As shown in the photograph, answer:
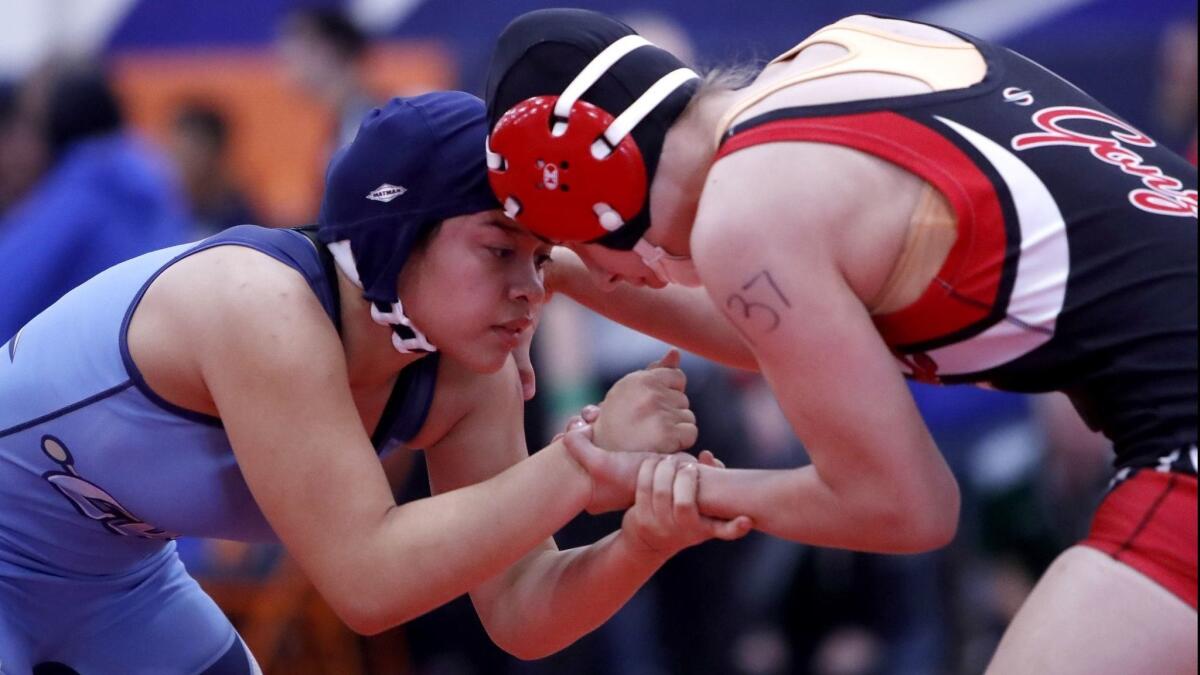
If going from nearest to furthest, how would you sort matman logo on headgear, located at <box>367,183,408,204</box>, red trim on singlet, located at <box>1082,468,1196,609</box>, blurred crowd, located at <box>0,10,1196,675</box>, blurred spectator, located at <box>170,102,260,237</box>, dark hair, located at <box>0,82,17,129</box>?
red trim on singlet, located at <box>1082,468,1196,609</box>, matman logo on headgear, located at <box>367,183,408,204</box>, blurred crowd, located at <box>0,10,1196,675</box>, dark hair, located at <box>0,82,17,129</box>, blurred spectator, located at <box>170,102,260,237</box>

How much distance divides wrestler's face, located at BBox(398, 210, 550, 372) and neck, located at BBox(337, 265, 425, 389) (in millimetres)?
107

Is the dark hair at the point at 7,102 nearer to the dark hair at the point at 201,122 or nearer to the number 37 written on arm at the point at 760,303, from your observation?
the dark hair at the point at 201,122

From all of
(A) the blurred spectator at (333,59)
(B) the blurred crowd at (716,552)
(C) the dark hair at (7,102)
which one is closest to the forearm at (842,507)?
(B) the blurred crowd at (716,552)

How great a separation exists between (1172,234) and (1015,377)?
0.37m

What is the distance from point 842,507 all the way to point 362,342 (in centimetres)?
111

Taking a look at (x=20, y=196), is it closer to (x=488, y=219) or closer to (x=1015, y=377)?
(x=488, y=219)

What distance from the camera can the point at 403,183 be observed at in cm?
337

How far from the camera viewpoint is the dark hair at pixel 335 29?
7.46 m

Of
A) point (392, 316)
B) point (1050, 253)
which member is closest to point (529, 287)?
point (392, 316)

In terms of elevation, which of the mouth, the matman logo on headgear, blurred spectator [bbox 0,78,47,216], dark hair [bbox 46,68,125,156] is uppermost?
the matman logo on headgear

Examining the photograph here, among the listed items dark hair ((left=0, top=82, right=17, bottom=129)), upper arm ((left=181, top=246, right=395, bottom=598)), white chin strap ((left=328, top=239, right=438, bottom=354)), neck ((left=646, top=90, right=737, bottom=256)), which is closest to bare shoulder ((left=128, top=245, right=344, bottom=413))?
upper arm ((left=181, top=246, right=395, bottom=598))

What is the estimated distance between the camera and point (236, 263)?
11.0 ft

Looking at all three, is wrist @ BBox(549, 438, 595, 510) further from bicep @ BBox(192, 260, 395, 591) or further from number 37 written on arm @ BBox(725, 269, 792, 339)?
number 37 written on arm @ BBox(725, 269, 792, 339)

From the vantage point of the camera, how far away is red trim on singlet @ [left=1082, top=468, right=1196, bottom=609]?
2.79 metres
